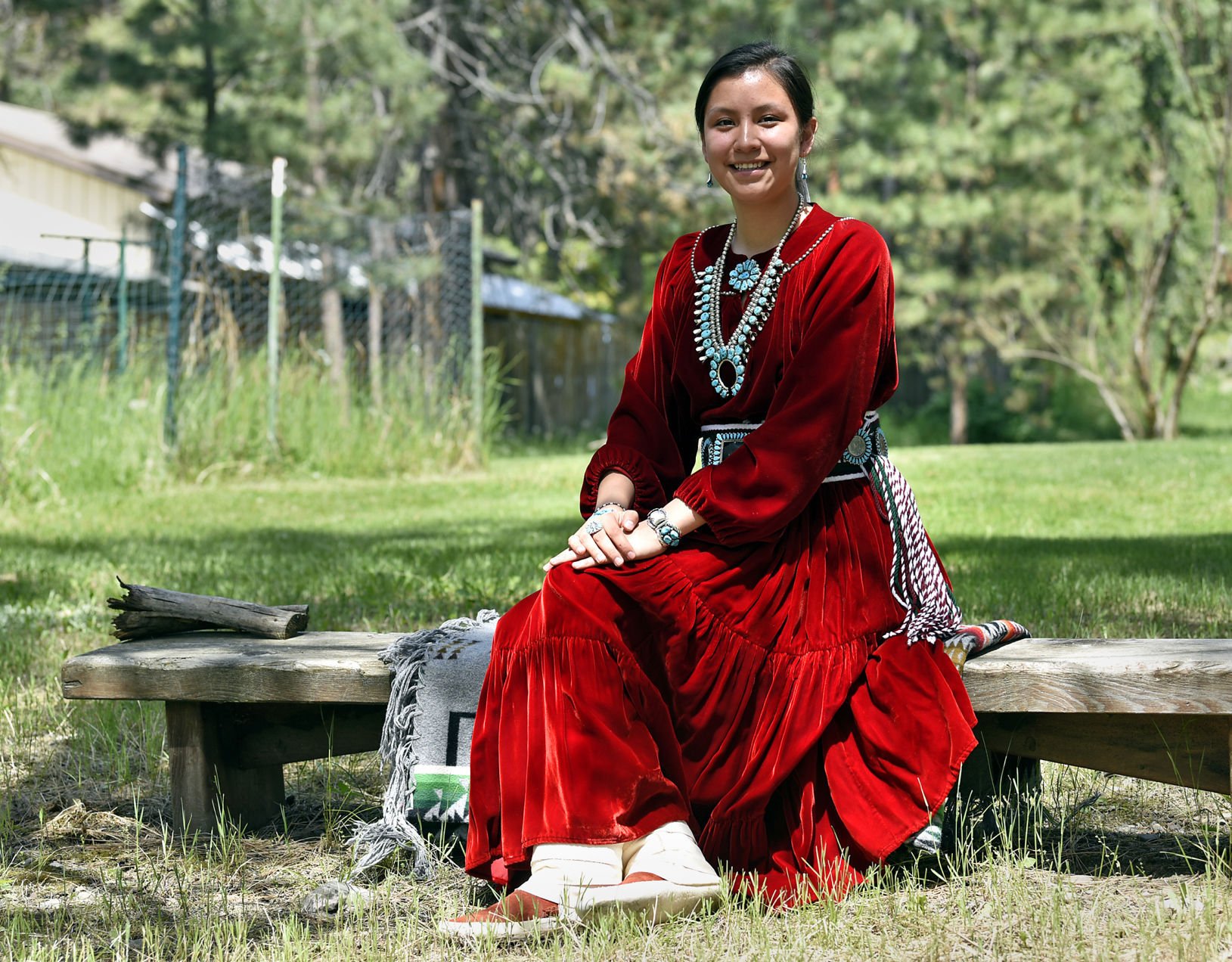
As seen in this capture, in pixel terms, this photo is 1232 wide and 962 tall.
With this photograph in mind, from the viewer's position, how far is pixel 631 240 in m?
21.7

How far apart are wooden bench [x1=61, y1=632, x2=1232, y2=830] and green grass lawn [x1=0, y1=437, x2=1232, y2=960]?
157 millimetres

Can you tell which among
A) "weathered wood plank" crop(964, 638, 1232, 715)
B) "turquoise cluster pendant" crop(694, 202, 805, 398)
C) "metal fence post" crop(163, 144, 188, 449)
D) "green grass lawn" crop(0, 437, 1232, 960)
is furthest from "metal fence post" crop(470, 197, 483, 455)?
"weathered wood plank" crop(964, 638, 1232, 715)

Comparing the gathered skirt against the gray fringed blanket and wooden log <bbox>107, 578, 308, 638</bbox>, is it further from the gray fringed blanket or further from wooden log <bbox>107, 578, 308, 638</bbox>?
wooden log <bbox>107, 578, 308, 638</bbox>

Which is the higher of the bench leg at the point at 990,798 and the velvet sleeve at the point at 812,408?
the velvet sleeve at the point at 812,408


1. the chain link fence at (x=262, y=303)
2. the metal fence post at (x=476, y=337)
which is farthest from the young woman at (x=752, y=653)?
the metal fence post at (x=476, y=337)

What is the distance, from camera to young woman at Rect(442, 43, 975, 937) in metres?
2.51

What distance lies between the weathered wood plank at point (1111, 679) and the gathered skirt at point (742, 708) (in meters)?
0.08

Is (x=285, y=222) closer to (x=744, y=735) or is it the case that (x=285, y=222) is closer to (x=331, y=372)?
(x=331, y=372)

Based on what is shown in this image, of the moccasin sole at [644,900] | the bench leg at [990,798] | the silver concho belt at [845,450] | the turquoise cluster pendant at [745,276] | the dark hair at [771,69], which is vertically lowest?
the moccasin sole at [644,900]

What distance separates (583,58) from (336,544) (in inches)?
489

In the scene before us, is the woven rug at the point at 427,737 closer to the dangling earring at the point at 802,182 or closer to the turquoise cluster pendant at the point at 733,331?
the turquoise cluster pendant at the point at 733,331

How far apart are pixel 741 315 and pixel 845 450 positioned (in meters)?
0.36

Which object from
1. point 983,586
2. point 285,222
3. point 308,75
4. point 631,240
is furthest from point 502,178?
point 983,586

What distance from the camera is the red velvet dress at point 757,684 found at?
2.53 m
